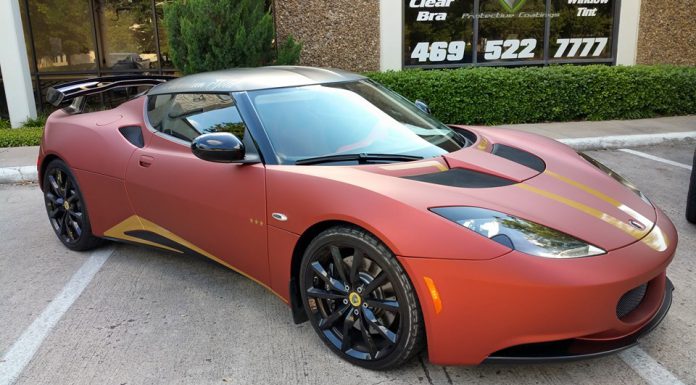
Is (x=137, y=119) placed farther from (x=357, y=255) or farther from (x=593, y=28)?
(x=593, y=28)

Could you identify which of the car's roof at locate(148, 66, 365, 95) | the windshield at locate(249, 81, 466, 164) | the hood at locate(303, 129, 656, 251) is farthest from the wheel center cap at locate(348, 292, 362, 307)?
the car's roof at locate(148, 66, 365, 95)

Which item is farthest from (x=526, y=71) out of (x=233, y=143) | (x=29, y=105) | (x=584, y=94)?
(x=29, y=105)

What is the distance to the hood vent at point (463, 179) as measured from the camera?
2746 millimetres

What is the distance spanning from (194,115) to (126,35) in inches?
371

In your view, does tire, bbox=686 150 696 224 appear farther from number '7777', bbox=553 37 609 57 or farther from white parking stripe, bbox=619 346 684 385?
number '7777', bbox=553 37 609 57

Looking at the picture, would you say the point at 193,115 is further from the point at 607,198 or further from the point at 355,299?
the point at 607,198

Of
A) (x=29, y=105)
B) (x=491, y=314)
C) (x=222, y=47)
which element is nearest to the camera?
(x=491, y=314)

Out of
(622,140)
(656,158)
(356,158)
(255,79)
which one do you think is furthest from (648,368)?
(622,140)

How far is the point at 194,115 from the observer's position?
3.69 meters

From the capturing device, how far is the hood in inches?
100

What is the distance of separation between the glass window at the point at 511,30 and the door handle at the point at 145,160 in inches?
354

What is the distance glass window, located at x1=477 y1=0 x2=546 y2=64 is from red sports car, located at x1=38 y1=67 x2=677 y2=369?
26.5 feet

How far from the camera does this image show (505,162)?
312cm

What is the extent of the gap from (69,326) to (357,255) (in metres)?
1.86
